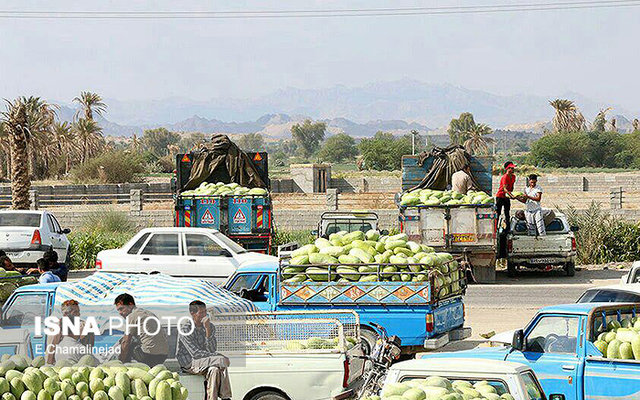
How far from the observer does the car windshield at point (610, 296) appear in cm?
1295

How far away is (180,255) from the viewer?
2036cm

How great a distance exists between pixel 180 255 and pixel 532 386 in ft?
43.7

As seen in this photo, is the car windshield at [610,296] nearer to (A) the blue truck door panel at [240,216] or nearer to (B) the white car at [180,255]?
(B) the white car at [180,255]

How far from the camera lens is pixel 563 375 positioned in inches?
386

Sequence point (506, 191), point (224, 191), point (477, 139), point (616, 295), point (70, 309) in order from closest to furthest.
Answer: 1. point (70, 309)
2. point (616, 295)
3. point (506, 191)
4. point (224, 191)
5. point (477, 139)

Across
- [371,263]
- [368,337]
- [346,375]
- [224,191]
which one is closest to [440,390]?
[346,375]

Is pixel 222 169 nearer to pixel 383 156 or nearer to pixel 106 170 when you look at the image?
pixel 106 170

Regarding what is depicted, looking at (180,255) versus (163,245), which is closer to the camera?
(180,255)

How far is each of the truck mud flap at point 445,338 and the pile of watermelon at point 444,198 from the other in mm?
9533

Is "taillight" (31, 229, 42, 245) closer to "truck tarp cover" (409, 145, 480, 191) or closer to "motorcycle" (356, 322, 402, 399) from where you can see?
"truck tarp cover" (409, 145, 480, 191)

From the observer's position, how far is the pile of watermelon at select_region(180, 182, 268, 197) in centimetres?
2545

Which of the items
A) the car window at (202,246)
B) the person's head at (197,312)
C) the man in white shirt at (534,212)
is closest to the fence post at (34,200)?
the car window at (202,246)

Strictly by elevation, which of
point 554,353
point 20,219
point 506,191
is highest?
point 506,191

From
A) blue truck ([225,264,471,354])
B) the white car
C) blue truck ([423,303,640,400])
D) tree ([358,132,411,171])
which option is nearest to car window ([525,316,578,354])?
blue truck ([423,303,640,400])
